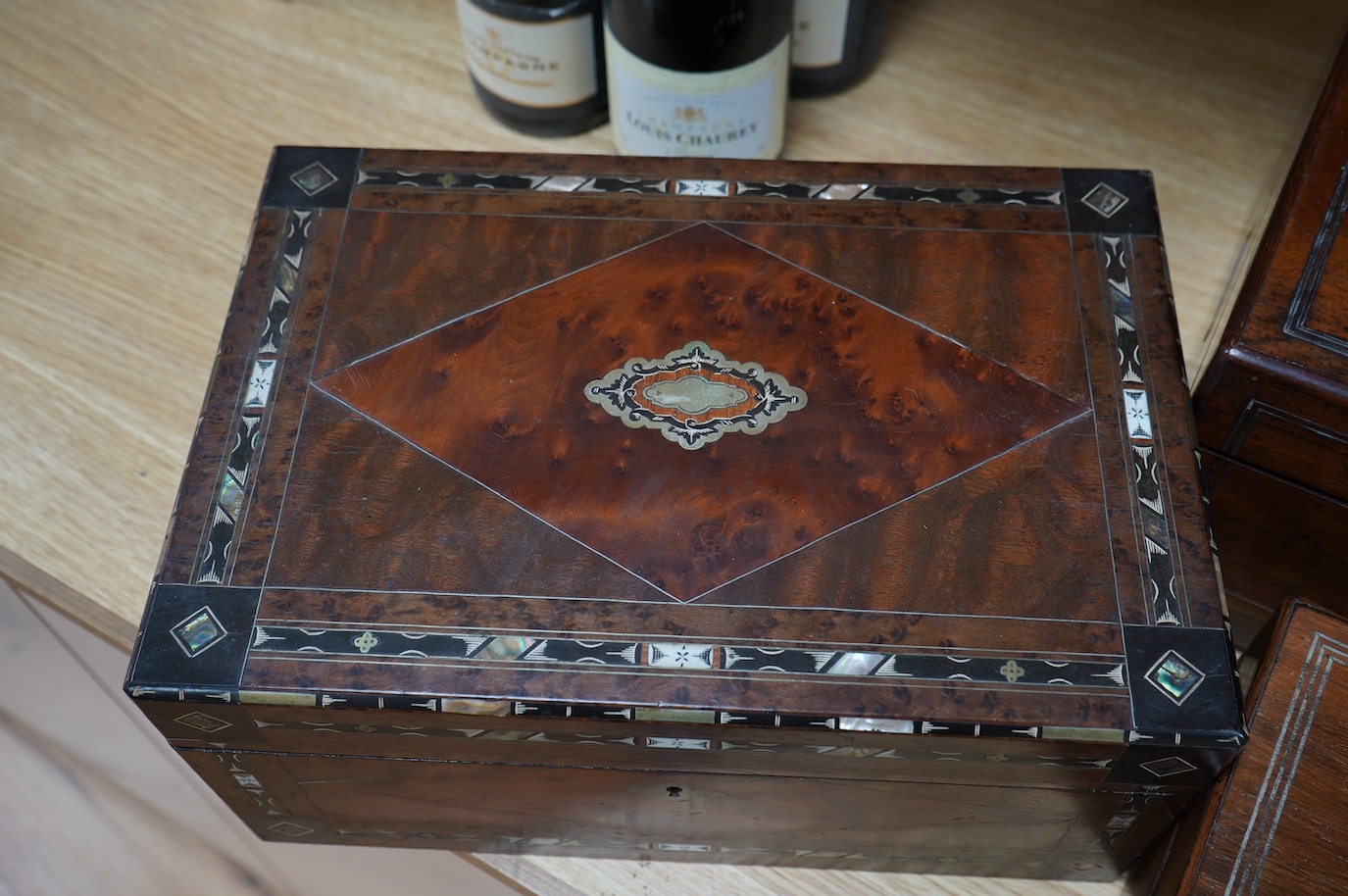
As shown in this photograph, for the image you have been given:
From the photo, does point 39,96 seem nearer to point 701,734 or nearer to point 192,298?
point 192,298

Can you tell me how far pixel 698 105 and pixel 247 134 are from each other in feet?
1.27

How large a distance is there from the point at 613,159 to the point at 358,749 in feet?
1.25

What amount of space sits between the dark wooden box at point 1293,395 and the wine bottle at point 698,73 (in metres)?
0.32

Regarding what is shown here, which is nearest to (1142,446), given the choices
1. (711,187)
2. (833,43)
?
(711,187)

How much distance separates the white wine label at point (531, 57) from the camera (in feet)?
2.88

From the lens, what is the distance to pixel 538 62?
0.91 m

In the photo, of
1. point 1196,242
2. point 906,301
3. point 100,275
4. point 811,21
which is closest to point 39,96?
point 100,275

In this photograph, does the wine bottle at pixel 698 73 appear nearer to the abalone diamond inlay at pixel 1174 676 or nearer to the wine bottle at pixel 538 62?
the wine bottle at pixel 538 62

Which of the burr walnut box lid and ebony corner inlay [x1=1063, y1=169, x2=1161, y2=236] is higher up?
ebony corner inlay [x1=1063, y1=169, x2=1161, y2=236]

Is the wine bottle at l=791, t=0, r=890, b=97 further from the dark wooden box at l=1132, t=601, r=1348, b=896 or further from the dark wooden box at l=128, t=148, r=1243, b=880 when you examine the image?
the dark wooden box at l=1132, t=601, r=1348, b=896

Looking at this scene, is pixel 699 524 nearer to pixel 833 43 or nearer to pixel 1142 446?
pixel 1142 446

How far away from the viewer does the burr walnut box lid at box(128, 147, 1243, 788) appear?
638mm

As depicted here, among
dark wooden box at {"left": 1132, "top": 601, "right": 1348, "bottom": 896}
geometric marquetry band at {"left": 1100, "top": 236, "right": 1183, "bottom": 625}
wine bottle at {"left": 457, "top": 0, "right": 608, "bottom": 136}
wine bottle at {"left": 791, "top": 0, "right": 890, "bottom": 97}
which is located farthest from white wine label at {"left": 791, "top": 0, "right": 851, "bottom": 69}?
dark wooden box at {"left": 1132, "top": 601, "right": 1348, "bottom": 896}

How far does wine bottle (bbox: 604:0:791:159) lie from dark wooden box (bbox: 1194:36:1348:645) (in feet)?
1.04
